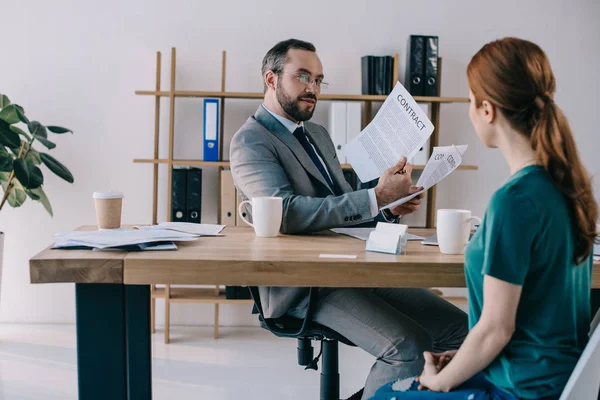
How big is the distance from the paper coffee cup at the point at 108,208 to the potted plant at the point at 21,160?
1.54 meters

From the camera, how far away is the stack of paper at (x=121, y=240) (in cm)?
133

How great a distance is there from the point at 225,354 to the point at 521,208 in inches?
93.2

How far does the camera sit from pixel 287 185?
5.98 feet

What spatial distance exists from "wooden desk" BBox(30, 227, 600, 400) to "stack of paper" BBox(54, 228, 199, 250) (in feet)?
0.10

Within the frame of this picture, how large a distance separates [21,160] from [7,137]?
128 millimetres

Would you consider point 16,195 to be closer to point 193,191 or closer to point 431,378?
point 193,191

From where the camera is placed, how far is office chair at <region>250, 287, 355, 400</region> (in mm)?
1603

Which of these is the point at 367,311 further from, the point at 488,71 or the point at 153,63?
the point at 153,63

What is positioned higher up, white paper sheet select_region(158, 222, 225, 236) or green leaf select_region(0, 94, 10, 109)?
green leaf select_region(0, 94, 10, 109)

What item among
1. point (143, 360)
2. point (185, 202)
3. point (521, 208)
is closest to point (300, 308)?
point (143, 360)

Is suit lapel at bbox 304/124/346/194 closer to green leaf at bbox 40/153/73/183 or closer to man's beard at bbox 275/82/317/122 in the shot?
man's beard at bbox 275/82/317/122

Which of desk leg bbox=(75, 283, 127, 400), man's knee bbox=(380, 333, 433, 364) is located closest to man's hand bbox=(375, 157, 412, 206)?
man's knee bbox=(380, 333, 433, 364)

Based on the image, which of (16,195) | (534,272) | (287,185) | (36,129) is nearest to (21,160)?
(36,129)

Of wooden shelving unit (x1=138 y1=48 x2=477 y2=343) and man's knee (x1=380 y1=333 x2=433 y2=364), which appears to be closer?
man's knee (x1=380 y1=333 x2=433 y2=364)
